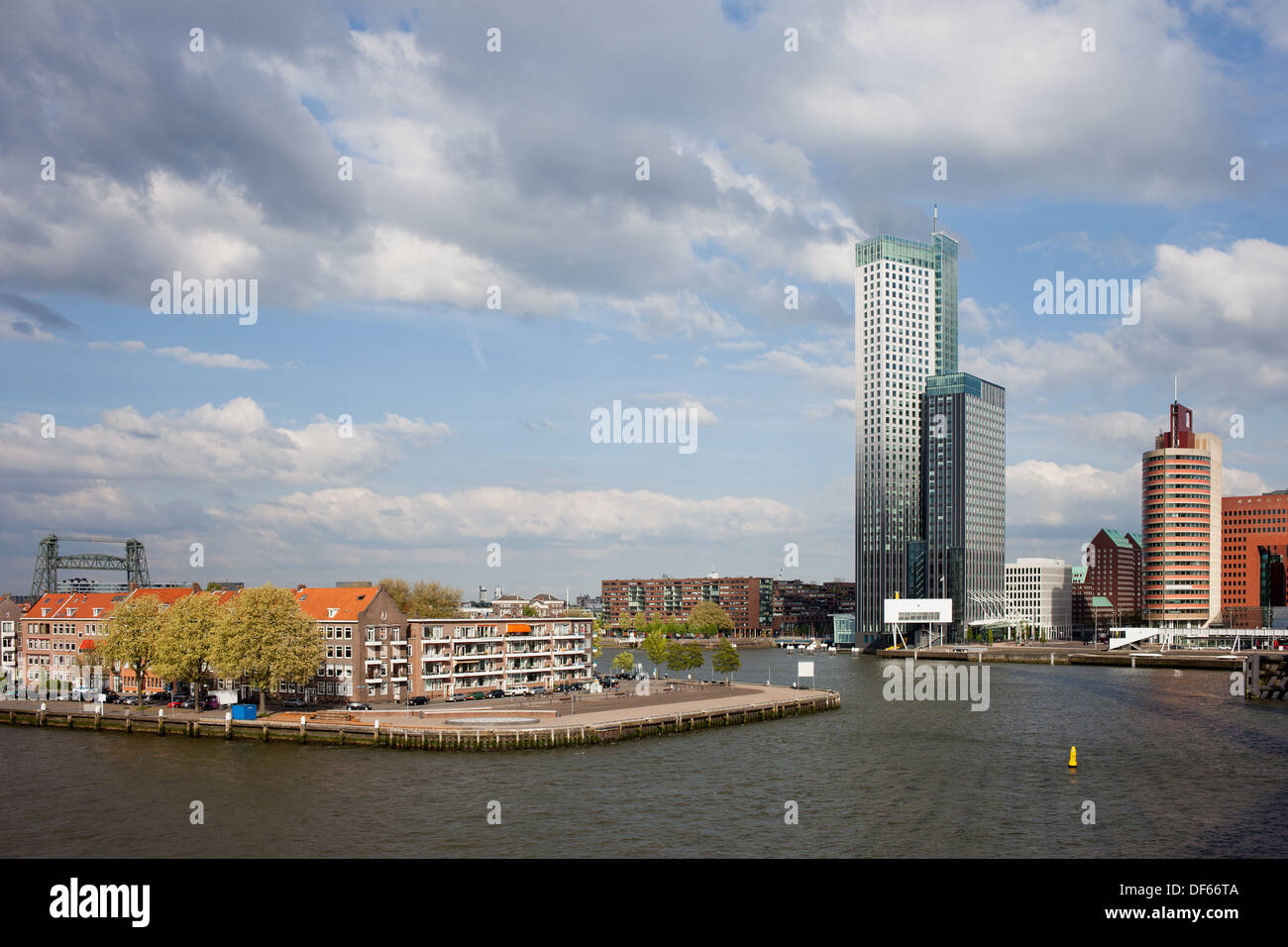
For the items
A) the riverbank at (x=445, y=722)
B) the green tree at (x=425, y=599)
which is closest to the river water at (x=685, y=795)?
the riverbank at (x=445, y=722)

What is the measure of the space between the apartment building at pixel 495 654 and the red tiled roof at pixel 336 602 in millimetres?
5508

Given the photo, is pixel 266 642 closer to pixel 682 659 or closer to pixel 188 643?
pixel 188 643

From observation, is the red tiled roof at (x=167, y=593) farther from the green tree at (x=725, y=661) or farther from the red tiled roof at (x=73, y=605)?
the green tree at (x=725, y=661)

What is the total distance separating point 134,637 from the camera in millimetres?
93688

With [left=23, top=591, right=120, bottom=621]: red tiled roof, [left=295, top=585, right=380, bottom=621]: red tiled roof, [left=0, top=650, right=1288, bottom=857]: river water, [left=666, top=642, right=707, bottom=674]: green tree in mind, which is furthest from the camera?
[left=666, top=642, right=707, bottom=674]: green tree

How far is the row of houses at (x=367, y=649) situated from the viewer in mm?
92188

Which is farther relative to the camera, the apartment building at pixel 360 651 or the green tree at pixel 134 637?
the green tree at pixel 134 637

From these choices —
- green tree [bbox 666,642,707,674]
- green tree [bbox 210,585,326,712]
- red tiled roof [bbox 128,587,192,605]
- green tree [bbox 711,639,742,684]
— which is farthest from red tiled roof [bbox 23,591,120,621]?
green tree [bbox 711,639,742,684]

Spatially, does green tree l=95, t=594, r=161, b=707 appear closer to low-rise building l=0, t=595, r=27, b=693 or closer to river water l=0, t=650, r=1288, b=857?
river water l=0, t=650, r=1288, b=857

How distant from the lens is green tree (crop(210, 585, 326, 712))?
3248 inches

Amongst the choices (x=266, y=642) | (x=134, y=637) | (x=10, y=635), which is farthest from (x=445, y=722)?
(x=10, y=635)

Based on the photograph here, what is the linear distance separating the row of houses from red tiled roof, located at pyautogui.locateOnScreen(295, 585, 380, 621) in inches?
5.0

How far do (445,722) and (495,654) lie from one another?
1036 inches
